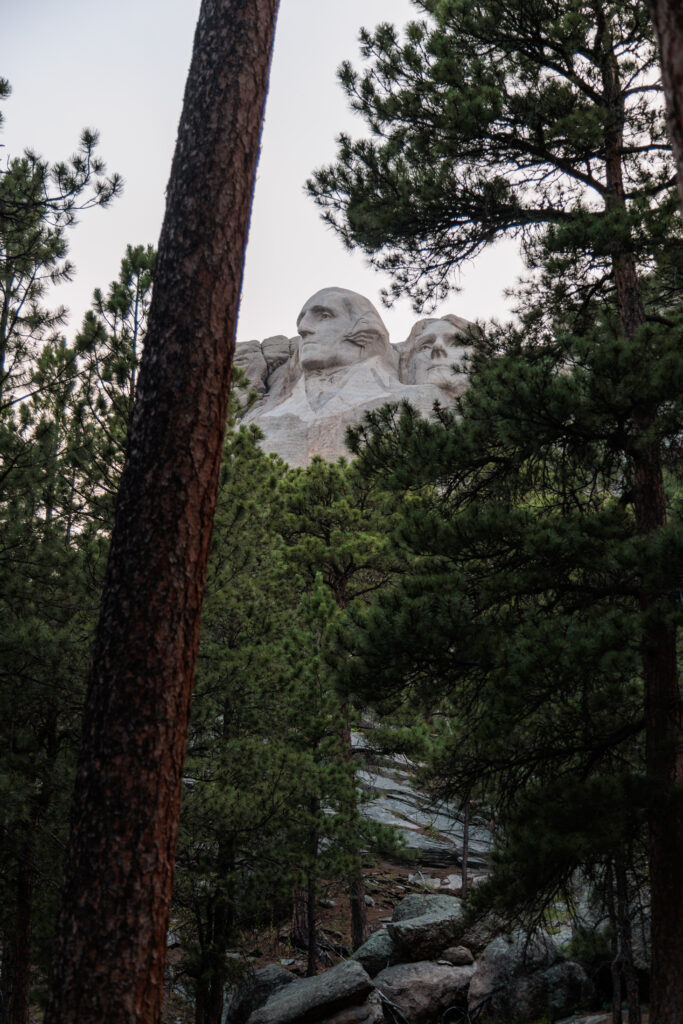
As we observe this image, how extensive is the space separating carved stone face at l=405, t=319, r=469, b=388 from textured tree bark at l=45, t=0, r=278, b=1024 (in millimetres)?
37133

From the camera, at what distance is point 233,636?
32.7 ft

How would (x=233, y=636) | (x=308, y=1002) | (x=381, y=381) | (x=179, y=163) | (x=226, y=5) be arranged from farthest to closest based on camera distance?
(x=381, y=381) < (x=233, y=636) < (x=308, y=1002) < (x=226, y=5) < (x=179, y=163)

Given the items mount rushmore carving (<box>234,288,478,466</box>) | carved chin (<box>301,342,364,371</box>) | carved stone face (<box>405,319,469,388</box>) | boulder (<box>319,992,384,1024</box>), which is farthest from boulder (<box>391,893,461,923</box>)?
carved chin (<box>301,342,364,371</box>)

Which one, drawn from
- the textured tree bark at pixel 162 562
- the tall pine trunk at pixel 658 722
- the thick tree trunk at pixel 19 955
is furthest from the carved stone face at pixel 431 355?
the textured tree bark at pixel 162 562

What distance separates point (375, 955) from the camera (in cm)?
1118

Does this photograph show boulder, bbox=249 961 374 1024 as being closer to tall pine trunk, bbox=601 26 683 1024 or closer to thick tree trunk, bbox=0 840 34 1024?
thick tree trunk, bbox=0 840 34 1024

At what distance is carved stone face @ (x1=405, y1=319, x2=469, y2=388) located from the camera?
138 ft

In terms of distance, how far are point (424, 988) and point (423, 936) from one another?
0.92m

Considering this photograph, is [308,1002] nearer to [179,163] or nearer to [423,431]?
[423,431]

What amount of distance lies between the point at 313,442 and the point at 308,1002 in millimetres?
30428

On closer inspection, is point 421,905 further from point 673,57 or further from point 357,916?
point 673,57

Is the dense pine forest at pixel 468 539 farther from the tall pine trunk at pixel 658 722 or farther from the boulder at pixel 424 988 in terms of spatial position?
the boulder at pixel 424 988

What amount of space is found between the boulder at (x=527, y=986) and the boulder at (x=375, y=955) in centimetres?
172

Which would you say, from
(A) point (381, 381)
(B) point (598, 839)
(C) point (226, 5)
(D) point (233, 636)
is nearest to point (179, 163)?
(C) point (226, 5)
